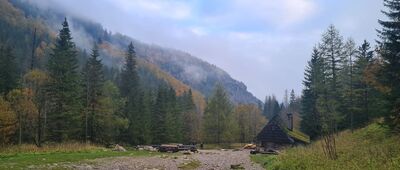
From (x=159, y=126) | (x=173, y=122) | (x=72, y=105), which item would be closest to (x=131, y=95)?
(x=159, y=126)

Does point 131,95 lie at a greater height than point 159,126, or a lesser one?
greater

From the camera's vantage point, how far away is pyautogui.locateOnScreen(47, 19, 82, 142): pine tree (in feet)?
170

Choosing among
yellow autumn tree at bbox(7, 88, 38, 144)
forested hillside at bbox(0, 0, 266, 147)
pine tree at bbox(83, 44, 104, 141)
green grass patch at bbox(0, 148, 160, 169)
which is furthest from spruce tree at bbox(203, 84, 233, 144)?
green grass patch at bbox(0, 148, 160, 169)

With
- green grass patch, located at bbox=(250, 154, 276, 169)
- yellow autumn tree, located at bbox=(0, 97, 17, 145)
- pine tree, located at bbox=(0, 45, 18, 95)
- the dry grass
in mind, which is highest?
pine tree, located at bbox=(0, 45, 18, 95)

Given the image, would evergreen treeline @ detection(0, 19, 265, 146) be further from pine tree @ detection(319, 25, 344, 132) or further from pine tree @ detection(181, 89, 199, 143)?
pine tree @ detection(319, 25, 344, 132)

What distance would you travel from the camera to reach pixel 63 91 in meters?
52.3

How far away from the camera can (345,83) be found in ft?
181

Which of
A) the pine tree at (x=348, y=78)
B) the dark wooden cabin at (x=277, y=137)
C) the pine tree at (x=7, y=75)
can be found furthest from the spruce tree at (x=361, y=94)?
the pine tree at (x=7, y=75)

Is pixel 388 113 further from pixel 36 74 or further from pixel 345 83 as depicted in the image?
pixel 36 74

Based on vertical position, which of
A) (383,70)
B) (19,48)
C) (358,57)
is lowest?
(383,70)

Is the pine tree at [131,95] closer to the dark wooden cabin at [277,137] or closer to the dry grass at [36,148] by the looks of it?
the dark wooden cabin at [277,137]

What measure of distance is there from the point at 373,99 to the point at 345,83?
19.4 feet

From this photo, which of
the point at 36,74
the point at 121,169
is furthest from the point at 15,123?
the point at 121,169

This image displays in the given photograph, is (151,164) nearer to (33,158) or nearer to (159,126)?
(33,158)
